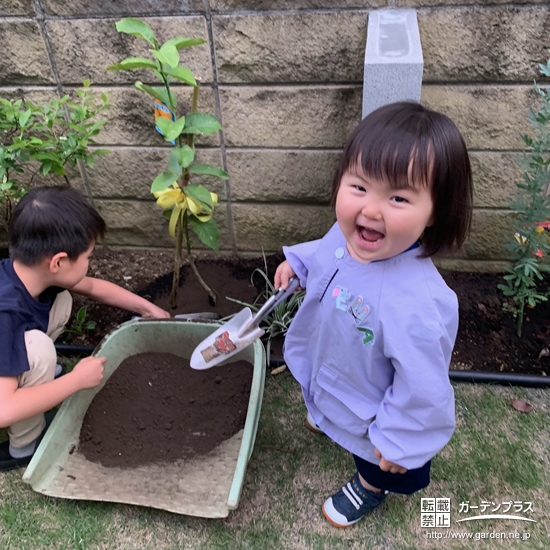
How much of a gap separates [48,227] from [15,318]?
32 centimetres

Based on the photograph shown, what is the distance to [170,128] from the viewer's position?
1.50 metres

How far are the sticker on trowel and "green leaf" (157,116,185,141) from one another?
0.68 metres

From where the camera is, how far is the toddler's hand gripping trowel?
1.48 m

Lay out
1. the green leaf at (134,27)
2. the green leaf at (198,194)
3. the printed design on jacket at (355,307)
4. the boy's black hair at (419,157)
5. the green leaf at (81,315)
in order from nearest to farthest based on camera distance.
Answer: the boy's black hair at (419,157) → the printed design on jacket at (355,307) → the green leaf at (134,27) → the green leaf at (198,194) → the green leaf at (81,315)

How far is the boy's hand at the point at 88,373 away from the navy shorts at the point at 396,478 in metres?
0.94

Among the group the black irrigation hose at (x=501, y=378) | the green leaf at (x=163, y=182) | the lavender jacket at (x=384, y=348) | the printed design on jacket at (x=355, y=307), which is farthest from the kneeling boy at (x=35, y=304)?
the black irrigation hose at (x=501, y=378)

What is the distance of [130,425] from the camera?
1.75 metres

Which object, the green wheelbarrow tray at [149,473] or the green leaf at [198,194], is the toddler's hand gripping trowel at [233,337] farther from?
the green leaf at [198,194]

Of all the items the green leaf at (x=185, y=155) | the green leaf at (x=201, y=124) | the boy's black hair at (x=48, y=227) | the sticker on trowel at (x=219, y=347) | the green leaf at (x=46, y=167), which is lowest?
the sticker on trowel at (x=219, y=347)

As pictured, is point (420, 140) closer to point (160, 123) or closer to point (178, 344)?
point (160, 123)

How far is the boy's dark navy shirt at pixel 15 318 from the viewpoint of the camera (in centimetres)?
148

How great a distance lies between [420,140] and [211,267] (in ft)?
5.53

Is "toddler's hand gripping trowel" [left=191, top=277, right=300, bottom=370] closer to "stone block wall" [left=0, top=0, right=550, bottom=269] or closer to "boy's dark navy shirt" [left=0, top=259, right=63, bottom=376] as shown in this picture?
"boy's dark navy shirt" [left=0, top=259, right=63, bottom=376]

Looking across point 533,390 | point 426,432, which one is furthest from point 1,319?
point 533,390
